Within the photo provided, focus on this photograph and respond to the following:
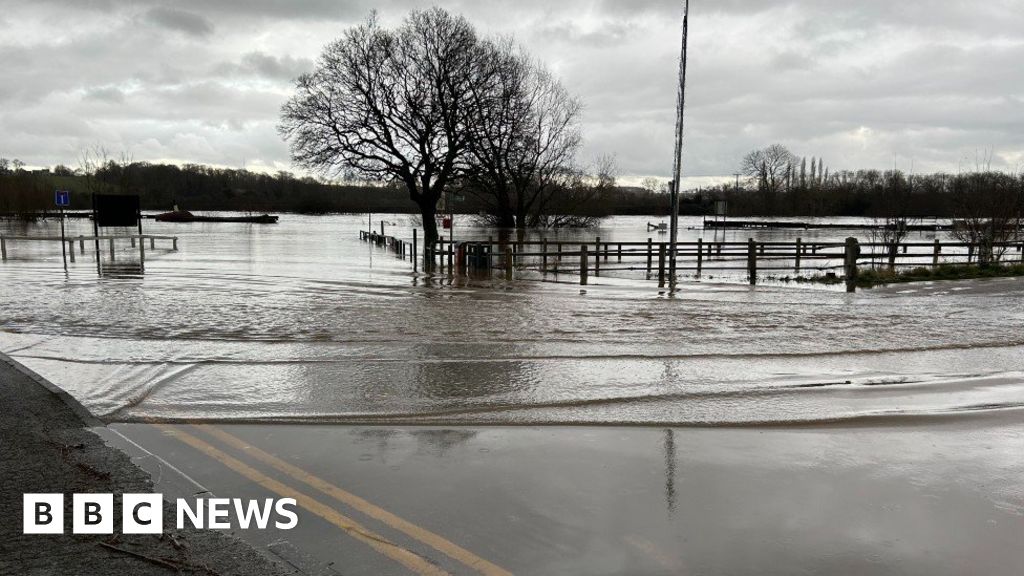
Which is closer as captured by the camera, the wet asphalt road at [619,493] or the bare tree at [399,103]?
the wet asphalt road at [619,493]

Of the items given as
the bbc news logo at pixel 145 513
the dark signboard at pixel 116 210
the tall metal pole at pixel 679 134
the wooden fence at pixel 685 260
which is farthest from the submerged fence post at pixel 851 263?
the dark signboard at pixel 116 210

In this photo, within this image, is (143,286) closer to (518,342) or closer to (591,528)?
(518,342)

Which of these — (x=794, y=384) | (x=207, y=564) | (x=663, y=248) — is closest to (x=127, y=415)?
(x=207, y=564)

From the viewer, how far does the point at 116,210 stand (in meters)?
29.7

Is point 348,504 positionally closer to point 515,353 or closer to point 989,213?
point 515,353

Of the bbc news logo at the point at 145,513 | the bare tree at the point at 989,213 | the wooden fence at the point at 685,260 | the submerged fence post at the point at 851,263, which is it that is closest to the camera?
the bbc news logo at the point at 145,513

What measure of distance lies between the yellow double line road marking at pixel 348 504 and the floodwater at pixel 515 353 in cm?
91

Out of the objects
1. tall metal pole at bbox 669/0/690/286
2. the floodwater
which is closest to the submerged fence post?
the floodwater

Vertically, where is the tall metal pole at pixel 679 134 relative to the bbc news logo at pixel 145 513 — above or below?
above

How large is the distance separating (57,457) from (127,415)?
1.26 meters

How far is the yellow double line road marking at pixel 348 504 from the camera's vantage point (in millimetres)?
3770

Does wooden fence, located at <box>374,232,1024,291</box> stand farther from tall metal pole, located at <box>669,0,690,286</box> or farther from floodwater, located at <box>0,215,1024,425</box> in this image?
floodwater, located at <box>0,215,1024,425</box>

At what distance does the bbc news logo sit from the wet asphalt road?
5.8 inches

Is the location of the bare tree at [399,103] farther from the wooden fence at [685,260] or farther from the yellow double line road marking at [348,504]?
the yellow double line road marking at [348,504]
